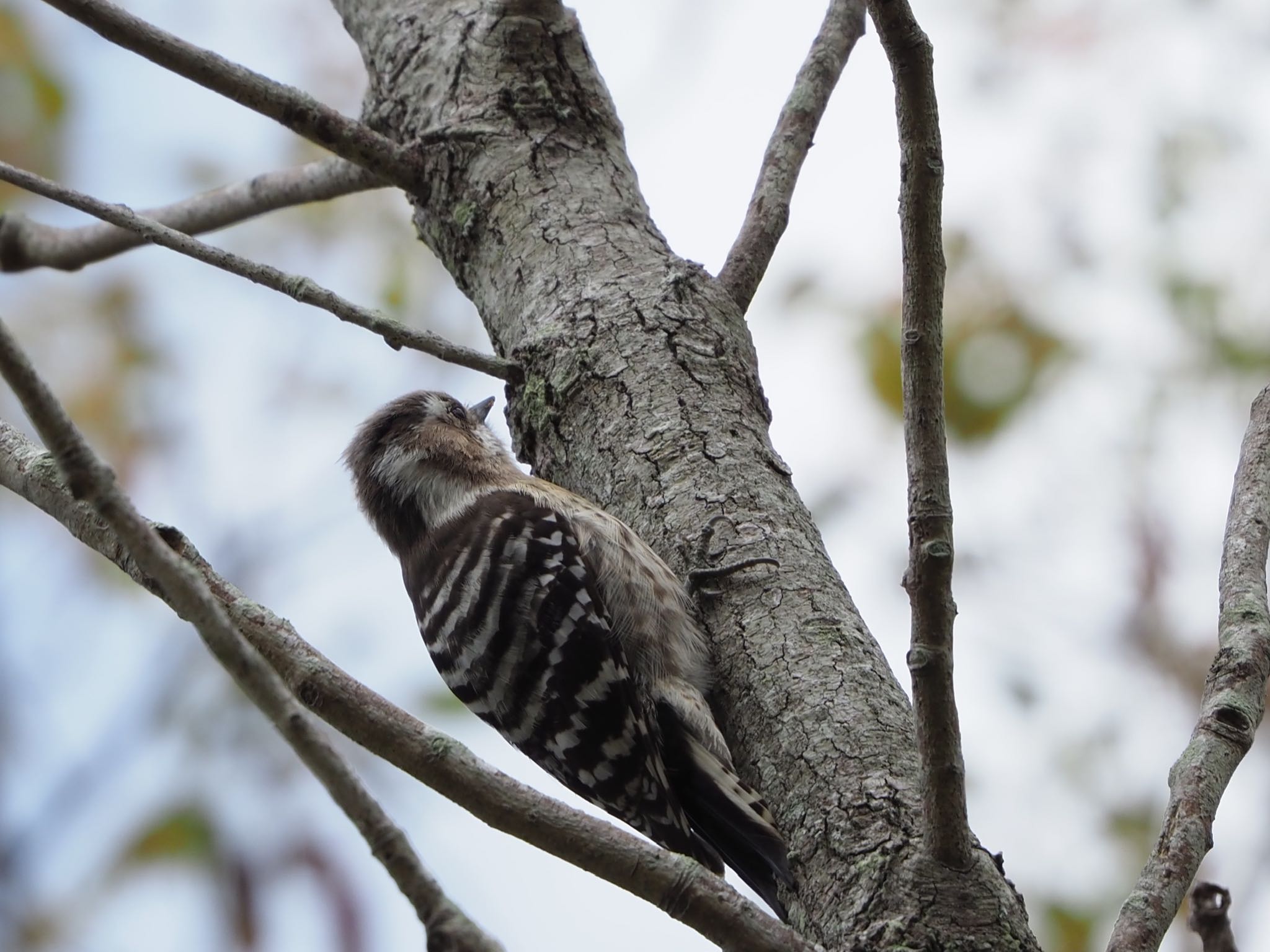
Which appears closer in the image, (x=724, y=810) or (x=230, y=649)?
(x=230, y=649)

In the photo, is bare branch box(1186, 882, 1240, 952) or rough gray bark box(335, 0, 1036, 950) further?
rough gray bark box(335, 0, 1036, 950)

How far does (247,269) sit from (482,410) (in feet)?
8.13

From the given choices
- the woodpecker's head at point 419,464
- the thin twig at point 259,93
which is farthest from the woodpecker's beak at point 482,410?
the thin twig at point 259,93

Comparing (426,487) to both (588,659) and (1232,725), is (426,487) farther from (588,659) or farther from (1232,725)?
(1232,725)

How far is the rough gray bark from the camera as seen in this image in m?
2.15

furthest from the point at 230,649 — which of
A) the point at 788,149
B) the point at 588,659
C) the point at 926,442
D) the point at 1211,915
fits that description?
the point at 788,149

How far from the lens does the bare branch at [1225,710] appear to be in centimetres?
179

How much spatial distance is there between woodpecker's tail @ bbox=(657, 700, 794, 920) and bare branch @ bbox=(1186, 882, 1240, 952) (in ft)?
2.43

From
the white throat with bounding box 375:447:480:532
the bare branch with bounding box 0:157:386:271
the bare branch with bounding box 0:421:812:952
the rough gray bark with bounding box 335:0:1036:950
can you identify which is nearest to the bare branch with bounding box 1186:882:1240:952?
the rough gray bark with bounding box 335:0:1036:950

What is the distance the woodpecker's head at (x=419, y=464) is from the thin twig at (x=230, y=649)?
3.14m

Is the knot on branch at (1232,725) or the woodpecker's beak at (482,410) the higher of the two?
the woodpecker's beak at (482,410)

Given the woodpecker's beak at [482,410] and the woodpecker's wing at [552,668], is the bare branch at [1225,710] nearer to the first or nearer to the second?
the woodpecker's wing at [552,668]

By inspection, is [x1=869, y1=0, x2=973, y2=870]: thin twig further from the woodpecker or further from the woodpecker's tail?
the woodpecker

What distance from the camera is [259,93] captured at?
3.16m
